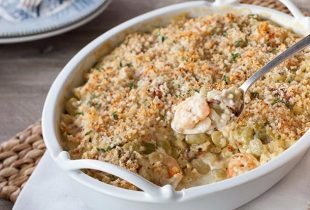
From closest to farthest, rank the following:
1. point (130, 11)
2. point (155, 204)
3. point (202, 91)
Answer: point (155, 204) < point (202, 91) < point (130, 11)

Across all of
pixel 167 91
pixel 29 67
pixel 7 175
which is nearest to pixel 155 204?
pixel 167 91

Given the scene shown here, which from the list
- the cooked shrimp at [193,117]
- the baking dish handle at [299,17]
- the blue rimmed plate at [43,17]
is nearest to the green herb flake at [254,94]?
the cooked shrimp at [193,117]

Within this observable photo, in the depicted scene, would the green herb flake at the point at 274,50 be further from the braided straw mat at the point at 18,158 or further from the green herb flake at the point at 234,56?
the braided straw mat at the point at 18,158

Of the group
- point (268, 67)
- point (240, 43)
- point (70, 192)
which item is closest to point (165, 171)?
point (70, 192)

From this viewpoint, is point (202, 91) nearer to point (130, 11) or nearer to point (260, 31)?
point (260, 31)

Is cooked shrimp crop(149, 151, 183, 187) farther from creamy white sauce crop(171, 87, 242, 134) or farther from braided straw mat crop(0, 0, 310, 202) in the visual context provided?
braided straw mat crop(0, 0, 310, 202)

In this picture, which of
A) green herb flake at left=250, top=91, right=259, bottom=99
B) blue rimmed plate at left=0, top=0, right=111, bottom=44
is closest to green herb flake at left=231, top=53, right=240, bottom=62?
green herb flake at left=250, top=91, right=259, bottom=99
